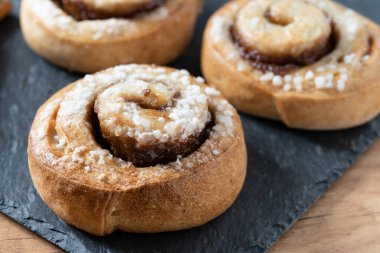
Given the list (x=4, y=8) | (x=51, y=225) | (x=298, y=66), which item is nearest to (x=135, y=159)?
(x=51, y=225)

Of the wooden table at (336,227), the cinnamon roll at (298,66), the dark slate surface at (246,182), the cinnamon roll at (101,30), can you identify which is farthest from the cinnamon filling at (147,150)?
the cinnamon roll at (101,30)

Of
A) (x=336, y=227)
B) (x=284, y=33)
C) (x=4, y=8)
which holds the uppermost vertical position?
(x=284, y=33)

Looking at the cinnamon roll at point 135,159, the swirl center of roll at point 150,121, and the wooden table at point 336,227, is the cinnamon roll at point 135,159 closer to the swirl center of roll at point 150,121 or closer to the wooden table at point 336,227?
the swirl center of roll at point 150,121

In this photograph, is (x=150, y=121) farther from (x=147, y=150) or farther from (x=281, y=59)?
(x=281, y=59)

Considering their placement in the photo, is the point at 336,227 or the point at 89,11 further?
the point at 89,11

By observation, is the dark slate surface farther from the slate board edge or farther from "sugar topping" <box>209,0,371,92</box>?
"sugar topping" <box>209,0,371,92</box>

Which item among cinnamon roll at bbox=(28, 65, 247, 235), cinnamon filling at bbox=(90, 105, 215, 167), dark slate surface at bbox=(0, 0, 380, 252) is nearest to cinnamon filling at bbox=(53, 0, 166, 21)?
dark slate surface at bbox=(0, 0, 380, 252)

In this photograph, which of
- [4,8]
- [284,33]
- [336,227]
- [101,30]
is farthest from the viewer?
[4,8]
